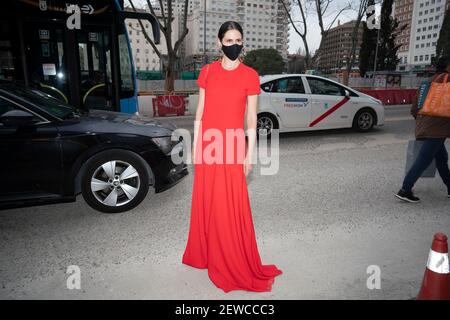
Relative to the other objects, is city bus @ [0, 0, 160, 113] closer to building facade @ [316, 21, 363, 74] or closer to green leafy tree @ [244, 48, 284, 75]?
green leafy tree @ [244, 48, 284, 75]

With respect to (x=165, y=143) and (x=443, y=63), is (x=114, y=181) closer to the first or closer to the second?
(x=165, y=143)

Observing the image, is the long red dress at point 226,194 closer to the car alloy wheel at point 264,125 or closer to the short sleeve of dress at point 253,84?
the short sleeve of dress at point 253,84

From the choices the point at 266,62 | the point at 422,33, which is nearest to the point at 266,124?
the point at 266,62

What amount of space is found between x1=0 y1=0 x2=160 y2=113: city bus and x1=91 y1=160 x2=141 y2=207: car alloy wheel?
3.73 meters

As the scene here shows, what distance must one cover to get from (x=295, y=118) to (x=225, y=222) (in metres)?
6.44

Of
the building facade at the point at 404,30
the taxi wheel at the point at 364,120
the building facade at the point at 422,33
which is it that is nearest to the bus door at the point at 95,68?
the taxi wheel at the point at 364,120

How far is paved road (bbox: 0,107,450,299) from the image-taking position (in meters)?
2.79

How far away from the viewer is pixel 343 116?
927 cm

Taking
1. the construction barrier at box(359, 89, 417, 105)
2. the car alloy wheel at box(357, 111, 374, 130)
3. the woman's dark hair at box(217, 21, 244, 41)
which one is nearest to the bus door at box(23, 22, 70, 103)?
the woman's dark hair at box(217, 21, 244, 41)

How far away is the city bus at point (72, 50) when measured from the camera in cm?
652
